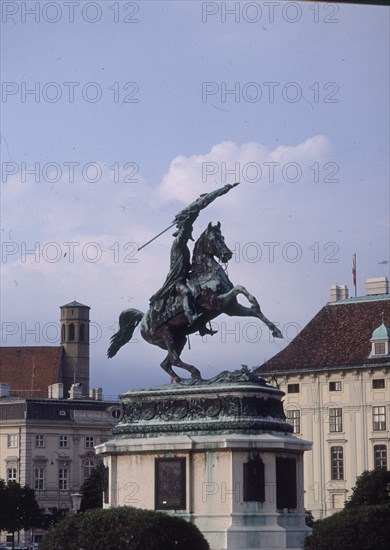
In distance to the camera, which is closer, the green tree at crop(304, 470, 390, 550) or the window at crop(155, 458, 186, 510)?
the green tree at crop(304, 470, 390, 550)

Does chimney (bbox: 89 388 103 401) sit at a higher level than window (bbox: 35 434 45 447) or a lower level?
higher

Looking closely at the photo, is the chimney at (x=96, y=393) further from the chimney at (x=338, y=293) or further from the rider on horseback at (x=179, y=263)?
the rider on horseback at (x=179, y=263)

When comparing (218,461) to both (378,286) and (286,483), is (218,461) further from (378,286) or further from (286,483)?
(378,286)

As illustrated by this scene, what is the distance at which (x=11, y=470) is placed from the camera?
427 ft

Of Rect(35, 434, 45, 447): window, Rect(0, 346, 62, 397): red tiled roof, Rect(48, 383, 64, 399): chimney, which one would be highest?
Rect(0, 346, 62, 397): red tiled roof

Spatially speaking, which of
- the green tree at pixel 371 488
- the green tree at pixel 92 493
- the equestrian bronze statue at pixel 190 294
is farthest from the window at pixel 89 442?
the equestrian bronze statue at pixel 190 294

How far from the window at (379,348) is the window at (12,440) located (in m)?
44.0

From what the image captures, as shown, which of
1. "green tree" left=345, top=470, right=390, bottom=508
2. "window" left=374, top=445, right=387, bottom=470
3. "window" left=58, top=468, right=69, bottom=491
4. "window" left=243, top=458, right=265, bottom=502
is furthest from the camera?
"window" left=58, top=468, right=69, bottom=491

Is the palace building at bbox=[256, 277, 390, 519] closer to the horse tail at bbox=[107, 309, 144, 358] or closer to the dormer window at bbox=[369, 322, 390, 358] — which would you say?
the dormer window at bbox=[369, 322, 390, 358]

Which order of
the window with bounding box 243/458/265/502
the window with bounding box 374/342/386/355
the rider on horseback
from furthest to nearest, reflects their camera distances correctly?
1. the window with bounding box 374/342/386/355
2. the rider on horseback
3. the window with bounding box 243/458/265/502

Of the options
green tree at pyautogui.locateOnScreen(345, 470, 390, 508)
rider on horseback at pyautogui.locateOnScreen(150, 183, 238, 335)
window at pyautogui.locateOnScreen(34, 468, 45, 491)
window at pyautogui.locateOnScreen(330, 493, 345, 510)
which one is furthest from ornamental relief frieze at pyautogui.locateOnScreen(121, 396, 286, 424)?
window at pyautogui.locateOnScreen(34, 468, 45, 491)

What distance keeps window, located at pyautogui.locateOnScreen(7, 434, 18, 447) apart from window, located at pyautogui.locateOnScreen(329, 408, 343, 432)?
132ft

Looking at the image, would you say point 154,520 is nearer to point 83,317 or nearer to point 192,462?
point 192,462

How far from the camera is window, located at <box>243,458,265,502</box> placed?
3791cm
